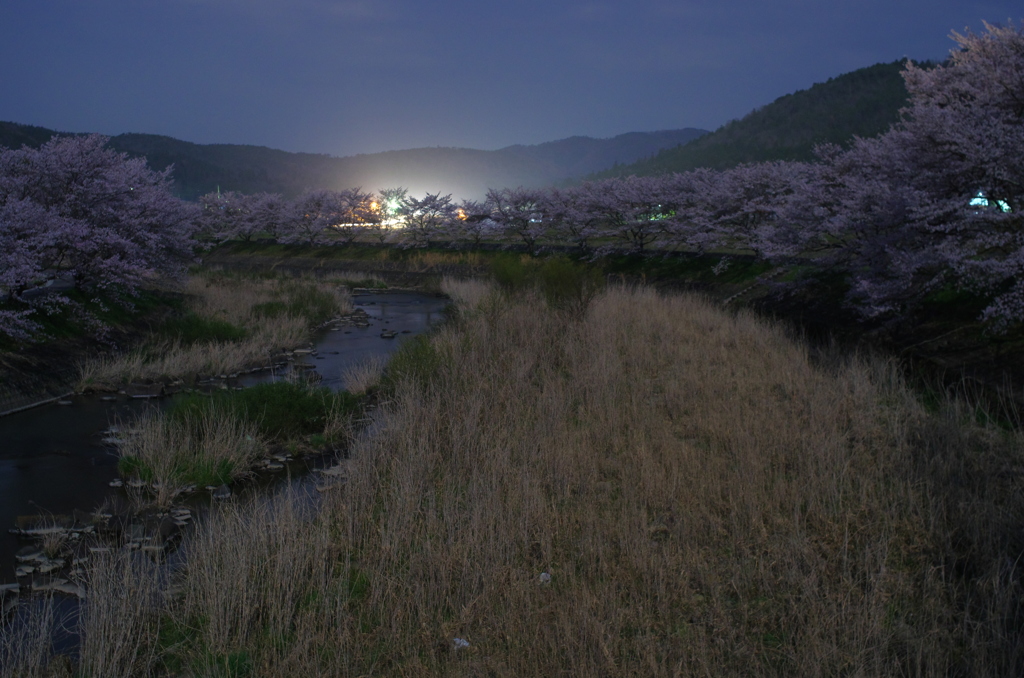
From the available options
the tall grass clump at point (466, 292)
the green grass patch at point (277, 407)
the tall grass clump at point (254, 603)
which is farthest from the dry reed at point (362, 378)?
the tall grass clump at point (466, 292)

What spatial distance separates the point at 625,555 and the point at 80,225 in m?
17.2

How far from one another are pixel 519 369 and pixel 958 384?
674cm

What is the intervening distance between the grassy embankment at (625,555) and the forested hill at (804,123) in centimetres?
9114

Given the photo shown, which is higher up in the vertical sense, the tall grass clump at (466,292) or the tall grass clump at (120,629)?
the tall grass clump at (466,292)

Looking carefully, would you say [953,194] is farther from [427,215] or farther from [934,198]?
[427,215]

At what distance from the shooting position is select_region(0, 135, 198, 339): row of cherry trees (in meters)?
16.1

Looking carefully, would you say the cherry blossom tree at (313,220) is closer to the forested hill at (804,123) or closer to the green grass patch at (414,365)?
the green grass patch at (414,365)

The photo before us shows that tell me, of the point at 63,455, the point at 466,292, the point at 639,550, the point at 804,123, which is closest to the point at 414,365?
the point at 63,455

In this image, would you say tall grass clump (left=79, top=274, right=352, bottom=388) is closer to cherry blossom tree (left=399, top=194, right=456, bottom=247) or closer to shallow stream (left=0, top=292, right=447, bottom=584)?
shallow stream (left=0, top=292, right=447, bottom=584)

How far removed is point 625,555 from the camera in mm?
6062

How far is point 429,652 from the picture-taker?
498 centimetres

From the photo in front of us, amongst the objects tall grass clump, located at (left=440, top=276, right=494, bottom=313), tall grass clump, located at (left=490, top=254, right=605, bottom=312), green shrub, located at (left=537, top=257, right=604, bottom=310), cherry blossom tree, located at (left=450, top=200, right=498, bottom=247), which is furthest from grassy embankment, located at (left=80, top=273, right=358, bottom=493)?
cherry blossom tree, located at (left=450, top=200, right=498, bottom=247)

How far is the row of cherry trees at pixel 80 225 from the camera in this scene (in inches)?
633

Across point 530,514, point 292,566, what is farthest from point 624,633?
point 292,566
